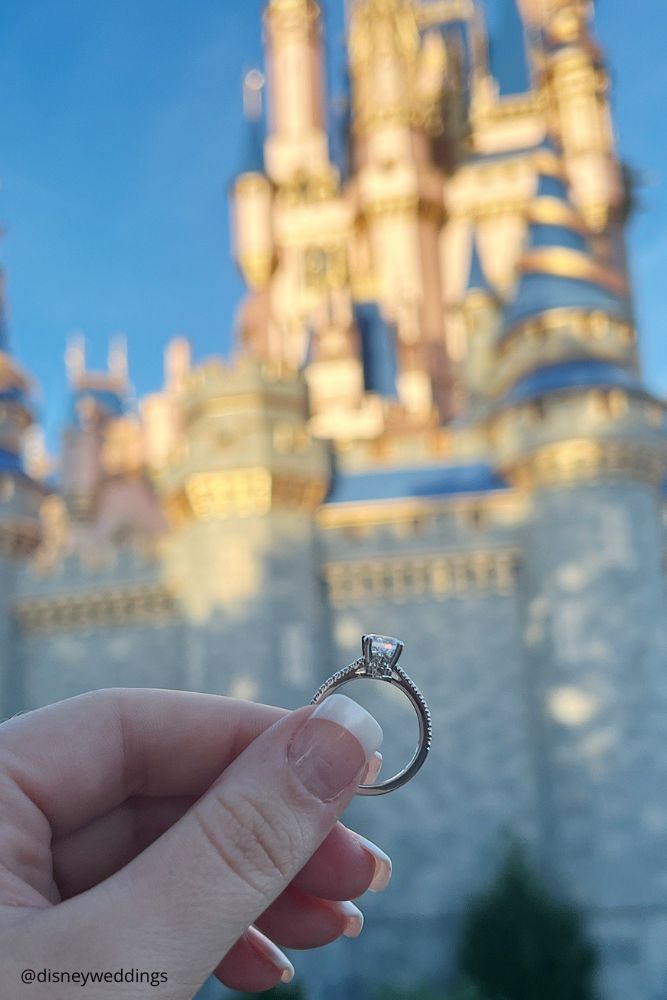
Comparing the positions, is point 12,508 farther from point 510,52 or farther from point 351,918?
point 510,52

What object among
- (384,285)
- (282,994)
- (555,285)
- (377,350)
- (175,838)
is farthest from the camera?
(384,285)

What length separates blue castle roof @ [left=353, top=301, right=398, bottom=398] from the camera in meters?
21.7

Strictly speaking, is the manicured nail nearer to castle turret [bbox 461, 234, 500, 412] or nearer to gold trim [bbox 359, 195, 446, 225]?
castle turret [bbox 461, 234, 500, 412]

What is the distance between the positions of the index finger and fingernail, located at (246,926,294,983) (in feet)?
1.17

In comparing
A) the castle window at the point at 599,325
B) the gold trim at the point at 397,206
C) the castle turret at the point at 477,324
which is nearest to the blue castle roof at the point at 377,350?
the castle turret at the point at 477,324

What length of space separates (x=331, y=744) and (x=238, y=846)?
27cm

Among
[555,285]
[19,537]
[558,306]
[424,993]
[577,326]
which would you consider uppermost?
[555,285]

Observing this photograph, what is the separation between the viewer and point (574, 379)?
14219mm

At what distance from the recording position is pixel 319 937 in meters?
2.15

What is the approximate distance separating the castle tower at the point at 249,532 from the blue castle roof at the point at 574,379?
365 cm

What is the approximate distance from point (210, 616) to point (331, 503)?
285 centimetres

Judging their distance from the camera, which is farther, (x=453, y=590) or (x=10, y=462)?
(x=10, y=462)

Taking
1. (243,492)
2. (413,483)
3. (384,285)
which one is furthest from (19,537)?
(384,285)

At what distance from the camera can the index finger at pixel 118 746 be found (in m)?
1.85
